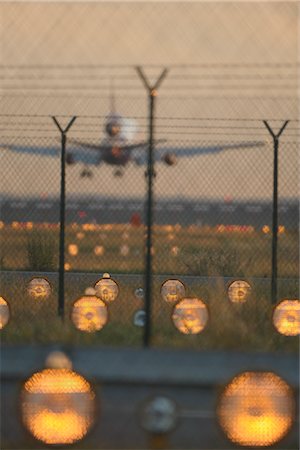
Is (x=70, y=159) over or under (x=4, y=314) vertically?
over

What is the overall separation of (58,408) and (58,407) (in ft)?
0.03

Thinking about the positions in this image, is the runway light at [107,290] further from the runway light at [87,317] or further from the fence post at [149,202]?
the fence post at [149,202]

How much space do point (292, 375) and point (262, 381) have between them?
272 centimetres

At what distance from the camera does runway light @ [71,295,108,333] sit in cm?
1483

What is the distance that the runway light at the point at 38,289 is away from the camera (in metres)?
18.3

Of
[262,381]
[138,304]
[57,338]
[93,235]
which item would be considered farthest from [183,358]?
[93,235]

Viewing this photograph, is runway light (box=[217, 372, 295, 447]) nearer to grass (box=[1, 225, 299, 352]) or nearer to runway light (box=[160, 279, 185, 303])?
grass (box=[1, 225, 299, 352])

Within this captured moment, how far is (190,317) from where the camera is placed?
14.3 metres

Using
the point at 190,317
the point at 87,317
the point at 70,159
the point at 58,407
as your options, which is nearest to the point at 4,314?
the point at 87,317

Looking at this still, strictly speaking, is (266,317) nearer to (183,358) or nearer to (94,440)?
(183,358)

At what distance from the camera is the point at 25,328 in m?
14.6

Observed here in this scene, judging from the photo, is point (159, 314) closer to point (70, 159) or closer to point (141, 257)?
point (70, 159)

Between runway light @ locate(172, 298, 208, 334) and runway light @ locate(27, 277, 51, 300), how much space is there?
13.8 feet

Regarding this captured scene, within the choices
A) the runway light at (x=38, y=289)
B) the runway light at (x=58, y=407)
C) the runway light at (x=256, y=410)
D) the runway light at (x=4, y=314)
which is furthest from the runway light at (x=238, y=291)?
the runway light at (x=58, y=407)
